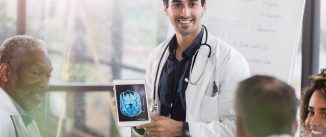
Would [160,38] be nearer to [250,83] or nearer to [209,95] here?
[209,95]

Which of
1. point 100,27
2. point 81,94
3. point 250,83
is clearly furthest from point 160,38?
point 250,83

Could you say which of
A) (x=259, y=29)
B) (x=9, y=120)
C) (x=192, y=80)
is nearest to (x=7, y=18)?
(x=192, y=80)

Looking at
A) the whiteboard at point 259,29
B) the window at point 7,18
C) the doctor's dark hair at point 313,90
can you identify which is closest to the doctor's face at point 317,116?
the doctor's dark hair at point 313,90

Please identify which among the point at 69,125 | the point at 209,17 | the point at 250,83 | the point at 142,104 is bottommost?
the point at 69,125

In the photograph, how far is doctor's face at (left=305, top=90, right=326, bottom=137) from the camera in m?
2.43

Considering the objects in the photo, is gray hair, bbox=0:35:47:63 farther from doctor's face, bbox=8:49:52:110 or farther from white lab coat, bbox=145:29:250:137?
white lab coat, bbox=145:29:250:137

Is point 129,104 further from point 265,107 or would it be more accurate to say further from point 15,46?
point 265,107

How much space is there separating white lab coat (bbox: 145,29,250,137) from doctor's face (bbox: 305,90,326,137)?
381mm

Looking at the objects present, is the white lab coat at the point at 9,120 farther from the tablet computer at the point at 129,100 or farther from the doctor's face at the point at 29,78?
the tablet computer at the point at 129,100

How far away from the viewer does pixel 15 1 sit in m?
3.71

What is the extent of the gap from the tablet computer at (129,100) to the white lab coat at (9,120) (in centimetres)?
67

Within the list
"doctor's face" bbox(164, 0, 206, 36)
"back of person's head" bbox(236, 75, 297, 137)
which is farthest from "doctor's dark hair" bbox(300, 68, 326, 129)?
"back of person's head" bbox(236, 75, 297, 137)

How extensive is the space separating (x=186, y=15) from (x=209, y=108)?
491 mm

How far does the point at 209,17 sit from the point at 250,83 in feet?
6.43
